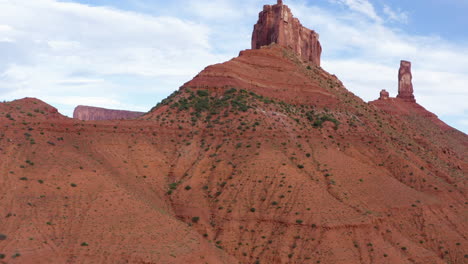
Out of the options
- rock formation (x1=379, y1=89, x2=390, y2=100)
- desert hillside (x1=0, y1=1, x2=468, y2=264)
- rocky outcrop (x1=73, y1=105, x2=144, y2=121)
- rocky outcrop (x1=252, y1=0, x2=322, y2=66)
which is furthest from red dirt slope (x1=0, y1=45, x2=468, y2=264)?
rocky outcrop (x1=73, y1=105, x2=144, y2=121)

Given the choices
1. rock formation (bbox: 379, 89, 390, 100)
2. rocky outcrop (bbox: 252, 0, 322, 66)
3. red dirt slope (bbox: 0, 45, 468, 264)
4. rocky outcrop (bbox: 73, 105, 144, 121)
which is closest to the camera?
red dirt slope (bbox: 0, 45, 468, 264)

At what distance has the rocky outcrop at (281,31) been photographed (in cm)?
8256

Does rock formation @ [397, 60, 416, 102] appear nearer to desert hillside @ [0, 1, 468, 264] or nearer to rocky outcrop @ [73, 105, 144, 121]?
rocky outcrop @ [73, 105, 144, 121]

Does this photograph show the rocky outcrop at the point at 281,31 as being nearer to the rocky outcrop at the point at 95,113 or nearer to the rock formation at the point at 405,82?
the rock formation at the point at 405,82

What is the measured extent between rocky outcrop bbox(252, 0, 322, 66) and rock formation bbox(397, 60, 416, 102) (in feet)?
214

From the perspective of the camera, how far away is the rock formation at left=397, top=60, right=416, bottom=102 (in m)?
147

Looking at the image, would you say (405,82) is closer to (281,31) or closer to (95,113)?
(281,31)

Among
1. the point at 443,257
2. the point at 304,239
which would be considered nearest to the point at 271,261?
the point at 304,239

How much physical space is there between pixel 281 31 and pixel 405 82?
257 ft

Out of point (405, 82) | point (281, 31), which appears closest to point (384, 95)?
point (405, 82)

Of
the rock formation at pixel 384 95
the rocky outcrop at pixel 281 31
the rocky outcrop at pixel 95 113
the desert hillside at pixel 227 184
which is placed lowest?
the desert hillside at pixel 227 184

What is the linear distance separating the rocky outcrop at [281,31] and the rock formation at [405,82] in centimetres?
6528

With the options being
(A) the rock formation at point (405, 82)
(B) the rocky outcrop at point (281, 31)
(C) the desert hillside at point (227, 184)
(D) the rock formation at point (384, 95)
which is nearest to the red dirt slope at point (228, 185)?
(C) the desert hillside at point (227, 184)

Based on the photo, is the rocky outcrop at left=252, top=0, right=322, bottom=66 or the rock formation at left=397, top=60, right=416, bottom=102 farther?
the rock formation at left=397, top=60, right=416, bottom=102
